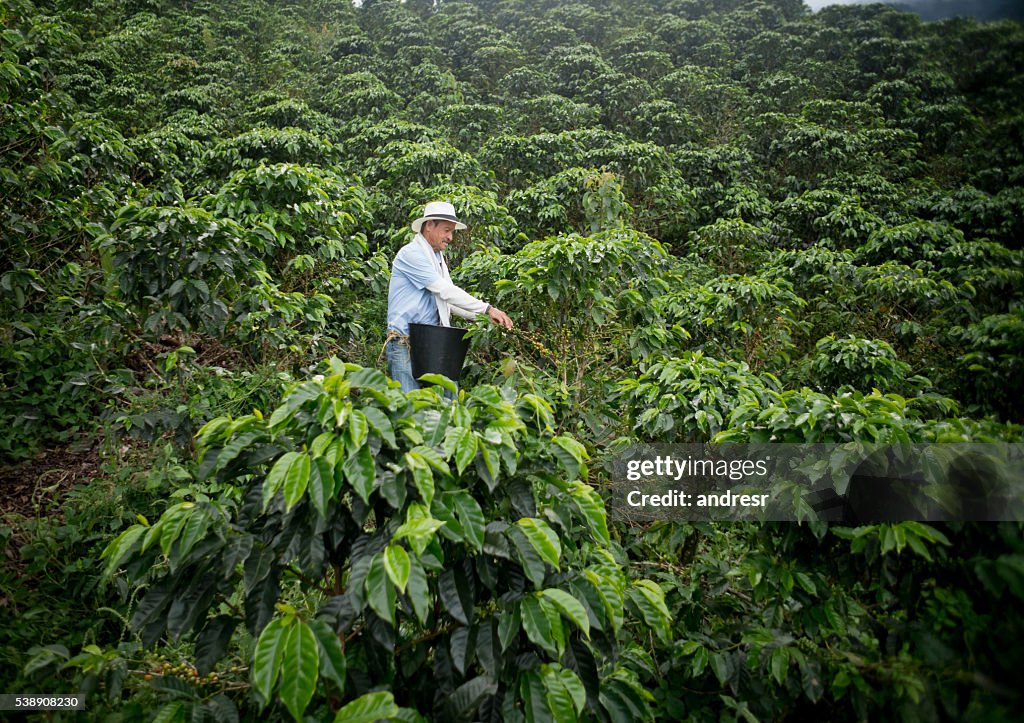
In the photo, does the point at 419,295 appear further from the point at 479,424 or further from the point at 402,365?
the point at 479,424

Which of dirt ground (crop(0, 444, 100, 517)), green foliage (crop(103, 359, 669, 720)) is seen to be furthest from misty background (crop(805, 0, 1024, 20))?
dirt ground (crop(0, 444, 100, 517))

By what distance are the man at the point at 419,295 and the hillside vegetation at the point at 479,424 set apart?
27 cm

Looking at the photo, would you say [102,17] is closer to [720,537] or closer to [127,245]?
[127,245]

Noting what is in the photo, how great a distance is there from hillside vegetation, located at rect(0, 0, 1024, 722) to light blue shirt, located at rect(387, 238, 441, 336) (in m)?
0.37

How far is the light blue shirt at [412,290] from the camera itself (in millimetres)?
3055

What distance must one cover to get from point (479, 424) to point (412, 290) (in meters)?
1.82

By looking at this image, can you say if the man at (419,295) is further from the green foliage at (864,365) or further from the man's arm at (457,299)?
the green foliage at (864,365)

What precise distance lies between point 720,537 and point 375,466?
171cm

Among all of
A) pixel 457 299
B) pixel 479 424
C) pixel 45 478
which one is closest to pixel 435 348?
pixel 457 299

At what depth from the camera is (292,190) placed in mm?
4254

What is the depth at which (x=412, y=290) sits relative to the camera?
3143 millimetres

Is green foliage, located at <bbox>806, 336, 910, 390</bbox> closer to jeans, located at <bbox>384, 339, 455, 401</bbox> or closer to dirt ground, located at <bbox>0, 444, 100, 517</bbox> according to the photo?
jeans, located at <bbox>384, 339, 455, 401</bbox>

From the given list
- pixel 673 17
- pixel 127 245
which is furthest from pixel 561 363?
pixel 673 17

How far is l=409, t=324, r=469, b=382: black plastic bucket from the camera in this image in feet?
9.26
